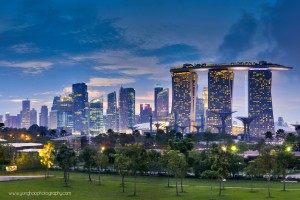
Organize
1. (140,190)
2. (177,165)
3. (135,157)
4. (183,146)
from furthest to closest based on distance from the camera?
(183,146) → (135,157) → (140,190) → (177,165)

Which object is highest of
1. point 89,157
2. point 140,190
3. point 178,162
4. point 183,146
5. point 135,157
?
point 183,146

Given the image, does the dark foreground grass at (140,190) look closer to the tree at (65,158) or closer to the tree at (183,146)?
the tree at (65,158)

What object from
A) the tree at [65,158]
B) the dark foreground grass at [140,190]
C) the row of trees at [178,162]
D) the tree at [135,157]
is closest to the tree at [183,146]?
the row of trees at [178,162]

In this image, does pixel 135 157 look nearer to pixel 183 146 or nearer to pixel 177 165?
pixel 177 165

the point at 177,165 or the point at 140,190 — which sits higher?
the point at 177,165

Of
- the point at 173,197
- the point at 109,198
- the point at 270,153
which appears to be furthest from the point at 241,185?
the point at 109,198

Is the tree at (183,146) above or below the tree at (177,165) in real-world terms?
above

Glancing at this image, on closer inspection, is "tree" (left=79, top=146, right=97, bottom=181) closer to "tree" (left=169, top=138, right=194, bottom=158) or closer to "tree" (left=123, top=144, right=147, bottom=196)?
"tree" (left=123, top=144, right=147, bottom=196)

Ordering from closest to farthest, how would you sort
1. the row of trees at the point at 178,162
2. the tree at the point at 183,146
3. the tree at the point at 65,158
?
the row of trees at the point at 178,162 → the tree at the point at 65,158 → the tree at the point at 183,146

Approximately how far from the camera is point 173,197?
50.3 m

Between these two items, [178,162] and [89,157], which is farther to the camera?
[89,157]

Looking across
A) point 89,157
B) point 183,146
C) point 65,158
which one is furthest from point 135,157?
point 183,146

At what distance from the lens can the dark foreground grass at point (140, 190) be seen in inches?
1943

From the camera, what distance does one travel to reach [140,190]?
55.8m
